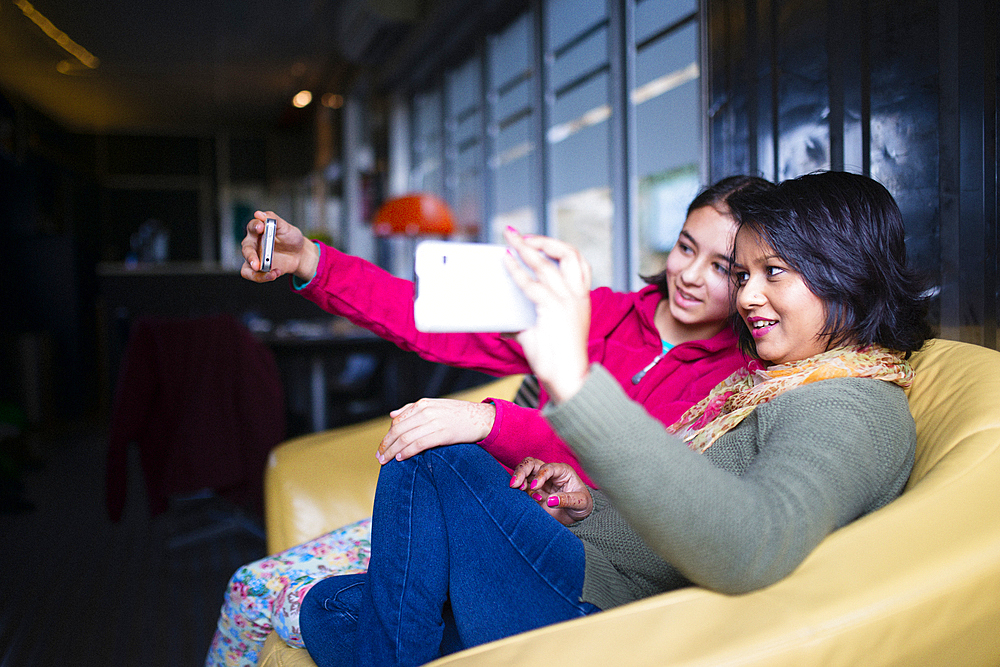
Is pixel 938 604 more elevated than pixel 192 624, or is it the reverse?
pixel 938 604

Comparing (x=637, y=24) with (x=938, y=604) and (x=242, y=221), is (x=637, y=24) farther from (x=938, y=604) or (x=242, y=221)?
(x=242, y=221)

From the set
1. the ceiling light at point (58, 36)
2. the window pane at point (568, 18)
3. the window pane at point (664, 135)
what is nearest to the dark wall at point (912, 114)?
the window pane at point (664, 135)

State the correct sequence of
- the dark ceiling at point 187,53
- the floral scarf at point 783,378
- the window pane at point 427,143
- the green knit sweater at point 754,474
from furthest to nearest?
the window pane at point 427,143 → the dark ceiling at point 187,53 → the floral scarf at point 783,378 → the green knit sweater at point 754,474

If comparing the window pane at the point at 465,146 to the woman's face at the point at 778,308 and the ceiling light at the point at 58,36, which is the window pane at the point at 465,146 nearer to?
the ceiling light at the point at 58,36

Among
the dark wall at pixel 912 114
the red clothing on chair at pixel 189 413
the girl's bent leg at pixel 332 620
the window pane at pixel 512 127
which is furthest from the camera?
the window pane at pixel 512 127

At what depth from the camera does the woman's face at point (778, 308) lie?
0.90 metres

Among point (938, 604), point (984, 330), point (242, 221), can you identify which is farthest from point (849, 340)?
point (242, 221)

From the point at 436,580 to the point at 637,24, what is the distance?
270cm

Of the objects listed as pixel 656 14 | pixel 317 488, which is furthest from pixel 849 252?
pixel 656 14

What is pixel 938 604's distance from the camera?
0.69 metres

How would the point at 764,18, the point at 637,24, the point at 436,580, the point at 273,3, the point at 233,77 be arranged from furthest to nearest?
the point at 233,77
the point at 273,3
the point at 637,24
the point at 764,18
the point at 436,580

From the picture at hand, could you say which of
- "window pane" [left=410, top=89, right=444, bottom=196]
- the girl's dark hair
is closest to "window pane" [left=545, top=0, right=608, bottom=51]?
"window pane" [left=410, top=89, right=444, bottom=196]

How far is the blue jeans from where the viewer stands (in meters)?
0.88

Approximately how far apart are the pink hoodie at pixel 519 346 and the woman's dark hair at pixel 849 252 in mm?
323
